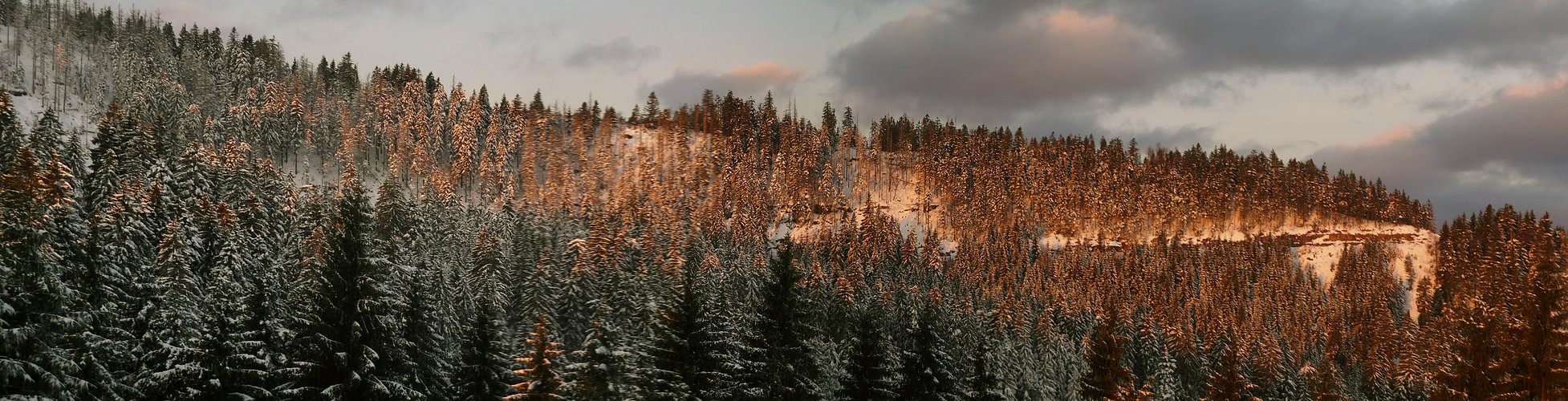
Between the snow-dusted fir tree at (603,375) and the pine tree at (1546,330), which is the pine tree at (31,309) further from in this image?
the pine tree at (1546,330)

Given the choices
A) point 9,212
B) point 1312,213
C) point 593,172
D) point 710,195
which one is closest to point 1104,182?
point 1312,213

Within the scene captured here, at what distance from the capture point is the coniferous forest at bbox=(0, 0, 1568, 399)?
28.8m

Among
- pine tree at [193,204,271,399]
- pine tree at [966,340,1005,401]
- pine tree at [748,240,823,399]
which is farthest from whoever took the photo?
pine tree at [966,340,1005,401]

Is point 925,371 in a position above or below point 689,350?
below

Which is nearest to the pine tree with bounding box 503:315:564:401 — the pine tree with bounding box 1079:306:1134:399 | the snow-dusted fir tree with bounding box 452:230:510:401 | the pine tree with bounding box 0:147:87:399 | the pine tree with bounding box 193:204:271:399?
the snow-dusted fir tree with bounding box 452:230:510:401

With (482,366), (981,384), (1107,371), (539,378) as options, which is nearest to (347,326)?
(482,366)

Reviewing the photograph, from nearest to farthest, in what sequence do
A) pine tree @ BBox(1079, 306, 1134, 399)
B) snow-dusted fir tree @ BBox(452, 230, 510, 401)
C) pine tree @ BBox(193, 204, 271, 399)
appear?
1. pine tree @ BBox(193, 204, 271, 399)
2. pine tree @ BBox(1079, 306, 1134, 399)
3. snow-dusted fir tree @ BBox(452, 230, 510, 401)

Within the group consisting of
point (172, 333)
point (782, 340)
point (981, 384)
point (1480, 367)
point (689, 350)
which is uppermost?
point (172, 333)

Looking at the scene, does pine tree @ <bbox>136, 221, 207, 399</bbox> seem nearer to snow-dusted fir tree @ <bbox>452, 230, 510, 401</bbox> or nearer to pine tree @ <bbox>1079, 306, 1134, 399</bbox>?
snow-dusted fir tree @ <bbox>452, 230, 510, 401</bbox>

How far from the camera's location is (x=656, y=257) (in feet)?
250

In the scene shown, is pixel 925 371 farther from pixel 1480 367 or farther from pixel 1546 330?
pixel 1546 330

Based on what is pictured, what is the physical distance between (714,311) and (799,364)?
464cm

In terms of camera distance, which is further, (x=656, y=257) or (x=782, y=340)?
(x=656, y=257)

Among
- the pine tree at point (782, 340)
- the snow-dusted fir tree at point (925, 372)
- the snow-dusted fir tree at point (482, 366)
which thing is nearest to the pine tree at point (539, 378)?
the snow-dusted fir tree at point (482, 366)
